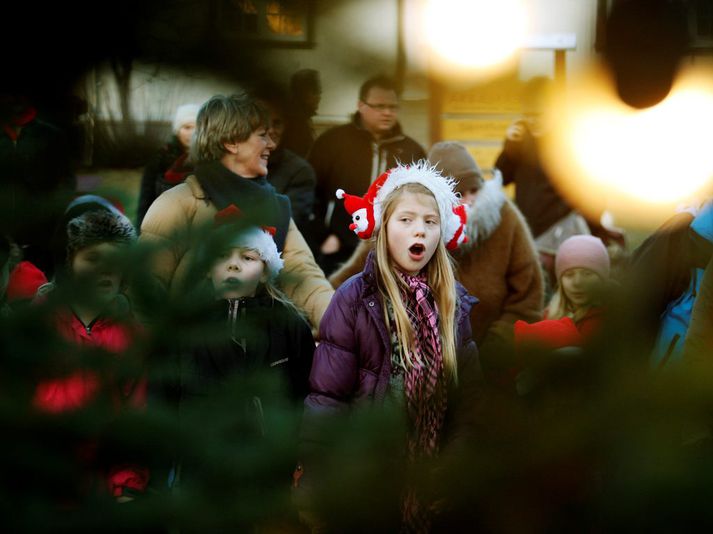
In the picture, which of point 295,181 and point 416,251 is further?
point 295,181

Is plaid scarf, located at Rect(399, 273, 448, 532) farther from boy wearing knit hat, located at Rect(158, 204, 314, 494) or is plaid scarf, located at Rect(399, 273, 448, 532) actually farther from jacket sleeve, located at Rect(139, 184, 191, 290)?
jacket sleeve, located at Rect(139, 184, 191, 290)

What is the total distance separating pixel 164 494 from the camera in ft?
2.96

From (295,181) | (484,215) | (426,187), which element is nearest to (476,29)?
(426,187)

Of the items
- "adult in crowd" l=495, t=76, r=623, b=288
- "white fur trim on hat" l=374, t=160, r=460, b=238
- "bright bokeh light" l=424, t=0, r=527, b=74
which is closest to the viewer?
"bright bokeh light" l=424, t=0, r=527, b=74

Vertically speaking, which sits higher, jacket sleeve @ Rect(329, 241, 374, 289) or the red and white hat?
the red and white hat

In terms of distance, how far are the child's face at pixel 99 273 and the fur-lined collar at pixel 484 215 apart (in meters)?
3.36

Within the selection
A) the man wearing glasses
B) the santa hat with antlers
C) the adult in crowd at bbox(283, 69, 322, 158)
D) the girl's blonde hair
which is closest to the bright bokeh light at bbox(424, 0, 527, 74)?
the adult in crowd at bbox(283, 69, 322, 158)

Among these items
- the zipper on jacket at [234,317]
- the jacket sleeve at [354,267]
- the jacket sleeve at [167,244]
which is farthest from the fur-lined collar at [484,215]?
the jacket sleeve at [167,244]

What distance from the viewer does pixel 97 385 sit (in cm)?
98

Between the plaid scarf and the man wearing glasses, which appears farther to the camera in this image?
the man wearing glasses

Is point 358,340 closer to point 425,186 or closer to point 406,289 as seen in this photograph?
point 406,289

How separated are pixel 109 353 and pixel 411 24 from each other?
1.69 ft

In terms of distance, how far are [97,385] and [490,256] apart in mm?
3499

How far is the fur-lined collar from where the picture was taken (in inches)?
170
